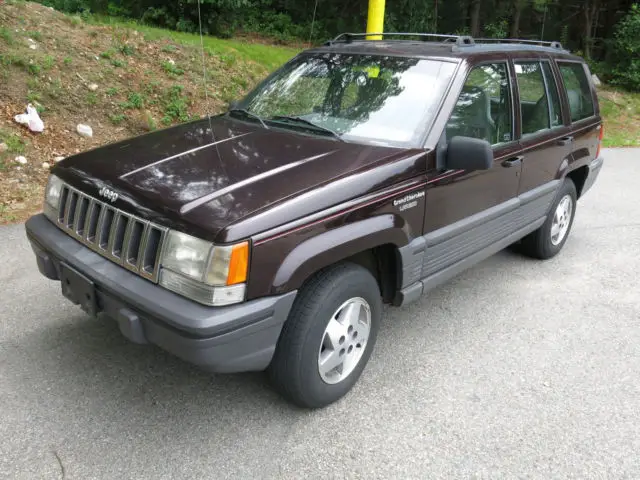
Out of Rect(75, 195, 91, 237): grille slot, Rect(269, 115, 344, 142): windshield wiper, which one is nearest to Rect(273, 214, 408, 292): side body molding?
Rect(269, 115, 344, 142): windshield wiper

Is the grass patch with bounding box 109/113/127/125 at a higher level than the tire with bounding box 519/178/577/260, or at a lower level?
higher

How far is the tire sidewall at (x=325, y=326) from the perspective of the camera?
9.43ft

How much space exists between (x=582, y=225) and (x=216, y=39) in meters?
8.30

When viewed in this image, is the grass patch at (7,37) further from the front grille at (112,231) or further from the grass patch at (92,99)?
the front grille at (112,231)

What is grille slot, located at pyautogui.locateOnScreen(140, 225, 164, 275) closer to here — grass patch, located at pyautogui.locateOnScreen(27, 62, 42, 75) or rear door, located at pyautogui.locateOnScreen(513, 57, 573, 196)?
rear door, located at pyautogui.locateOnScreen(513, 57, 573, 196)

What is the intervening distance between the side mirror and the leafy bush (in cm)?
1398

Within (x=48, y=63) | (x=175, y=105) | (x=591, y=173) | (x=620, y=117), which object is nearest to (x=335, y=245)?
(x=591, y=173)

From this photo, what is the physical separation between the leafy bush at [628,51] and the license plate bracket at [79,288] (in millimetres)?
15581

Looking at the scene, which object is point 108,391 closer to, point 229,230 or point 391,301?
point 229,230

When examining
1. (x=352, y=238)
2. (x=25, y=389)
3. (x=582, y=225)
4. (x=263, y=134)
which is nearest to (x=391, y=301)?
(x=352, y=238)

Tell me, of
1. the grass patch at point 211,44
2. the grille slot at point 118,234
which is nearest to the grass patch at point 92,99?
the grass patch at point 211,44

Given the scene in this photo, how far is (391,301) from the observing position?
349cm

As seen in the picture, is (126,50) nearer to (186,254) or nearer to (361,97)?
(361,97)

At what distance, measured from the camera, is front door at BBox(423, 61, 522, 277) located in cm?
354
